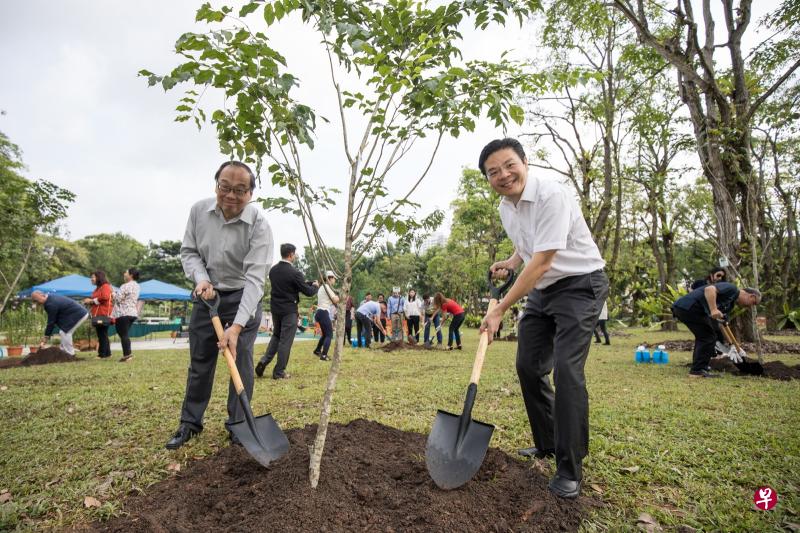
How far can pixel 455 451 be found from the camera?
8.00 feet

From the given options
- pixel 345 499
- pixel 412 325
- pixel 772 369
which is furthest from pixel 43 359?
pixel 772 369

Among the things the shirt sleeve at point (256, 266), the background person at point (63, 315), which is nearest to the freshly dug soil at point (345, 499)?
the shirt sleeve at point (256, 266)

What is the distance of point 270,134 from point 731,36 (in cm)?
1101

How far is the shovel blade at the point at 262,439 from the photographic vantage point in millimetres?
2555

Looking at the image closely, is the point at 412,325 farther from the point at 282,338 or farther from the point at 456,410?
the point at 456,410

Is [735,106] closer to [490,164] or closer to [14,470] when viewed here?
[490,164]

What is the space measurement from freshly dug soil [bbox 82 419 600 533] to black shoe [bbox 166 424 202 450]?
581 millimetres

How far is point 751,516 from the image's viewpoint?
7.38ft

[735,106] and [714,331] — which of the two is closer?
[714,331]

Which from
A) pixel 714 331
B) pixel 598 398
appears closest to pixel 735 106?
pixel 714 331

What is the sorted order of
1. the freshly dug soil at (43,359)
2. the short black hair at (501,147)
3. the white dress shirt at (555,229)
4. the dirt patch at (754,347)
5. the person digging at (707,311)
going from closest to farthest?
1. the white dress shirt at (555,229)
2. the short black hair at (501,147)
3. the person digging at (707,311)
4. the freshly dug soil at (43,359)
5. the dirt patch at (754,347)

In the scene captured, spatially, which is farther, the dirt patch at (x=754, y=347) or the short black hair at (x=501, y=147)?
the dirt patch at (x=754, y=347)

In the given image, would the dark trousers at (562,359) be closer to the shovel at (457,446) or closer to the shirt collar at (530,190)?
the shovel at (457,446)

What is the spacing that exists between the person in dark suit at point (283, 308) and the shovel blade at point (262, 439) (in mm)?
4166
